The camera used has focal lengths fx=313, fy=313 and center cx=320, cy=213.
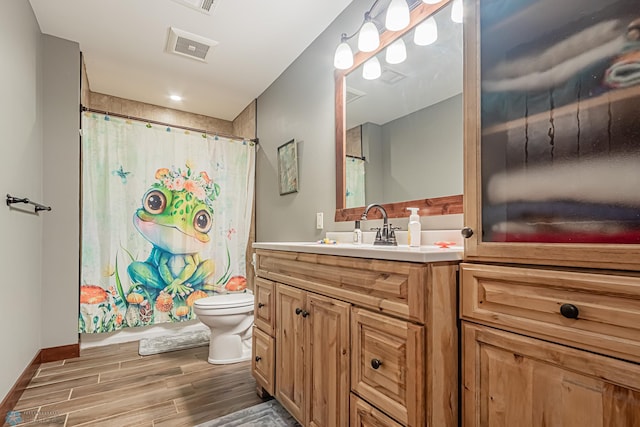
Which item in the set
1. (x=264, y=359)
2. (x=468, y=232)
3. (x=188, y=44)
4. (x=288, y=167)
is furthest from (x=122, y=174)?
(x=468, y=232)

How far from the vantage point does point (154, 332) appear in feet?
9.25

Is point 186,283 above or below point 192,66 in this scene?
below

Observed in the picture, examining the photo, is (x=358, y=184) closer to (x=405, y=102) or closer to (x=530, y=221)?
(x=405, y=102)

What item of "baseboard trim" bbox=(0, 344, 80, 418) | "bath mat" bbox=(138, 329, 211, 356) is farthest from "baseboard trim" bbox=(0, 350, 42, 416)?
"bath mat" bbox=(138, 329, 211, 356)

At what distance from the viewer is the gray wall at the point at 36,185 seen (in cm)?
160

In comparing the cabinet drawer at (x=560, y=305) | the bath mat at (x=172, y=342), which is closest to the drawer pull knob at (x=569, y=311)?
the cabinet drawer at (x=560, y=305)

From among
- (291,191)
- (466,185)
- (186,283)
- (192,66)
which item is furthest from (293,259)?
(192,66)

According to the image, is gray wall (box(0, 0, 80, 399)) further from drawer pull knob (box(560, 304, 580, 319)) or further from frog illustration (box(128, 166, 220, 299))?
drawer pull knob (box(560, 304, 580, 319))

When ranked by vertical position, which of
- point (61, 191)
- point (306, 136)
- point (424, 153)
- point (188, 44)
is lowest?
point (61, 191)

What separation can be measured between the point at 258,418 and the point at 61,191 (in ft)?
7.14

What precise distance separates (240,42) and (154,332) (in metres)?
2.57

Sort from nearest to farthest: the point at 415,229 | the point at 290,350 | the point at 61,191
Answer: the point at 415,229, the point at 290,350, the point at 61,191

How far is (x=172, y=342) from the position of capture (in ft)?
8.58

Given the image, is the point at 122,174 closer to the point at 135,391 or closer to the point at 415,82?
the point at 135,391
